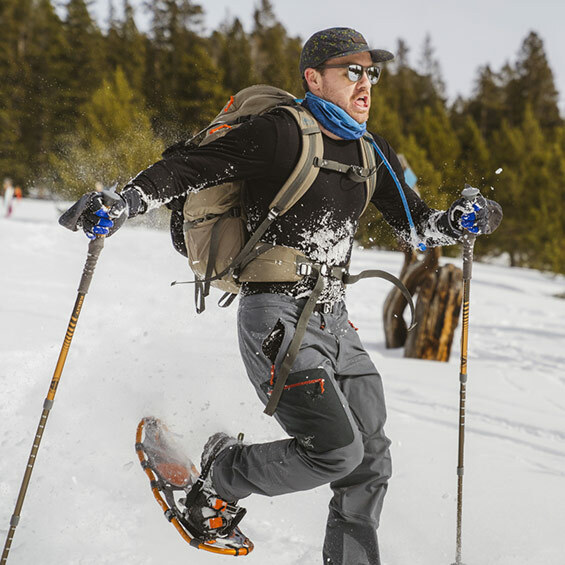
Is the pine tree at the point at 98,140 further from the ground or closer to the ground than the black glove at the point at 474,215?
further from the ground

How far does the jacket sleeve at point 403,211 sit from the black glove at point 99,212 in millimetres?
1321

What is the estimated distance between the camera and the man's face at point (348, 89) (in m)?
2.65

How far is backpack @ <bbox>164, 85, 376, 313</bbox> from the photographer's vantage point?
251 cm

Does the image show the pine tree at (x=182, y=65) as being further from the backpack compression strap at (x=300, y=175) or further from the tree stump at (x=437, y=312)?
the backpack compression strap at (x=300, y=175)

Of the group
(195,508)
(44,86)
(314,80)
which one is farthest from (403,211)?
(44,86)

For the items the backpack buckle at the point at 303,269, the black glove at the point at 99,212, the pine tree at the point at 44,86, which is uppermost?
the pine tree at the point at 44,86

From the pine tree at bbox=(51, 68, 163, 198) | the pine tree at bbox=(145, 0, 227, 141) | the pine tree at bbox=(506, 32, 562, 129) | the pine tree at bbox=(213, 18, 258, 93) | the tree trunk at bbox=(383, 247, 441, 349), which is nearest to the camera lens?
the tree trunk at bbox=(383, 247, 441, 349)

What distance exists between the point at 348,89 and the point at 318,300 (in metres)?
0.96

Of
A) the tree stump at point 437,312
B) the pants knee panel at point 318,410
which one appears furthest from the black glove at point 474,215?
the tree stump at point 437,312

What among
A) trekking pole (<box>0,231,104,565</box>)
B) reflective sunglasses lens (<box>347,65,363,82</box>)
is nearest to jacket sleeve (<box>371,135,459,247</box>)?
reflective sunglasses lens (<box>347,65,363,82</box>)

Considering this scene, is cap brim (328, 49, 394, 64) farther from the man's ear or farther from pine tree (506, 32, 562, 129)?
pine tree (506, 32, 562, 129)

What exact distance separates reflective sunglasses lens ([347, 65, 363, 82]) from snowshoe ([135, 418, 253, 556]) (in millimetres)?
1991

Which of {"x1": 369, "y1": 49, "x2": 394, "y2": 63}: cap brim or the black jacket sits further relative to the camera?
{"x1": 369, "y1": 49, "x2": 394, "y2": 63}: cap brim

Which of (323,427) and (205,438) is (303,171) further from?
(205,438)
